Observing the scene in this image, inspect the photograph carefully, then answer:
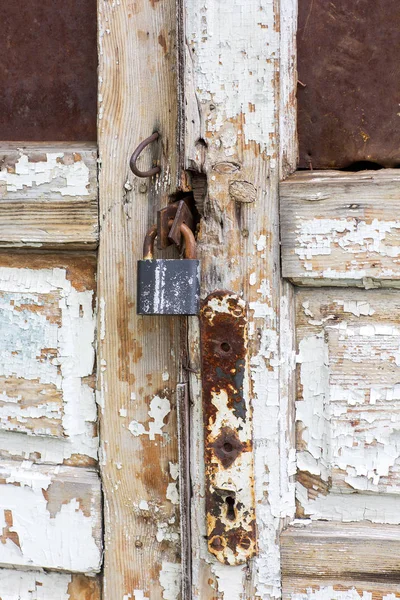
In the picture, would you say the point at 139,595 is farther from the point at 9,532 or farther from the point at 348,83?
the point at 348,83

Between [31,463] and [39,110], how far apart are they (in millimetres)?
521

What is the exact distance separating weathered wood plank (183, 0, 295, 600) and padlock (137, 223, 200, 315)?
2.7 inches

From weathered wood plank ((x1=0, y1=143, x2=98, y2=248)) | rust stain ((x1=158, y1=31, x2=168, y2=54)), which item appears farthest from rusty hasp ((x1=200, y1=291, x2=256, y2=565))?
rust stain ((x1=158, y1=31, x2=168, y2=54))

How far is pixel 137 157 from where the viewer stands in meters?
0.84

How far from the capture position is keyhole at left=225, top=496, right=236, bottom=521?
33.1 inches

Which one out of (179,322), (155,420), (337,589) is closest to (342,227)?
(179,322)

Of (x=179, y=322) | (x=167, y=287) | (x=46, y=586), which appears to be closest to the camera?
(x=167, y=287)

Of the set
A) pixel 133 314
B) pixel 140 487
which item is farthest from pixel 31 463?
pixel 133 314

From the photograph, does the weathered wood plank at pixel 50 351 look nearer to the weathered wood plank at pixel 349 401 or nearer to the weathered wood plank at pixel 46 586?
the weathered wood plank at pixel 46 586

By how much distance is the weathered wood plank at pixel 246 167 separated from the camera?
2.66ft

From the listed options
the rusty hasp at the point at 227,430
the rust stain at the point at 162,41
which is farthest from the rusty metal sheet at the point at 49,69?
the rusty hasp at the point at 227,430

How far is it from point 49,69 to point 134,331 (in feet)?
1.33

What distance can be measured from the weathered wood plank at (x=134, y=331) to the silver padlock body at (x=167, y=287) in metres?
0.11

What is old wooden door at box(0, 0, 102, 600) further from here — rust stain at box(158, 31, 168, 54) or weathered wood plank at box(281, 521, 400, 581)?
weathered wood plank at box(281, 521, 400, 581)
